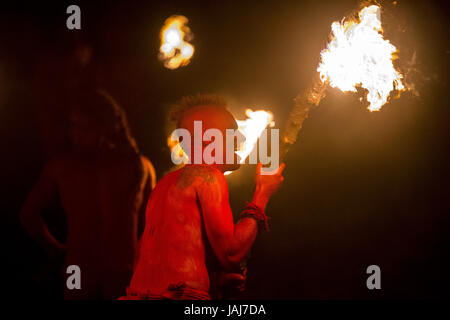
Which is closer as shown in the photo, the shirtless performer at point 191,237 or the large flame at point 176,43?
the shirtless performer at point 191,237

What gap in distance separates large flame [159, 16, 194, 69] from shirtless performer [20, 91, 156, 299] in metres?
0.72

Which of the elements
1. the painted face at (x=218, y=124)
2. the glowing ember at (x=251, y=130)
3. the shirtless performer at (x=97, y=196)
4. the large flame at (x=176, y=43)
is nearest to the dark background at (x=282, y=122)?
the large flame at (x=176, y=43)

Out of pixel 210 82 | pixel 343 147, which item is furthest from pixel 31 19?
pixel 343 147

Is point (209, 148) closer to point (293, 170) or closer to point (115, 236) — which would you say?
point (293, 170)

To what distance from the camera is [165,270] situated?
2.78m

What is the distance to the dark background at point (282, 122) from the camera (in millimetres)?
4309

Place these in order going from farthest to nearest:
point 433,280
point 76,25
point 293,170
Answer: point 76,25
point 293,170
point 433,280

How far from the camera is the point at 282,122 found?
4.54 metres

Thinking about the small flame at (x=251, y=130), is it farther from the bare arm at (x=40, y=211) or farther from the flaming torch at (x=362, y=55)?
the bare arm at (x=40, y=211)

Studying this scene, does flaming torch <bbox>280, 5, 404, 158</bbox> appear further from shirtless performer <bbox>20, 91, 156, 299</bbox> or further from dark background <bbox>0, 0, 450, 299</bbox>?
shirtless performer <bbox>20, 91, 156, 299</bbox>

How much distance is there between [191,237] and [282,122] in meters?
1.98

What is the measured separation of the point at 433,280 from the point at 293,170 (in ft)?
4.88

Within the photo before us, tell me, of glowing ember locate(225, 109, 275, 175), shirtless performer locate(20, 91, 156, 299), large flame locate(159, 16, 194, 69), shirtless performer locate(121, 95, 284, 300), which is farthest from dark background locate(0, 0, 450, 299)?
shirtless performer locate(121, 95, 284, 300)

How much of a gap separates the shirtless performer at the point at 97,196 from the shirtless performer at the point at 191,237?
1.78 m
